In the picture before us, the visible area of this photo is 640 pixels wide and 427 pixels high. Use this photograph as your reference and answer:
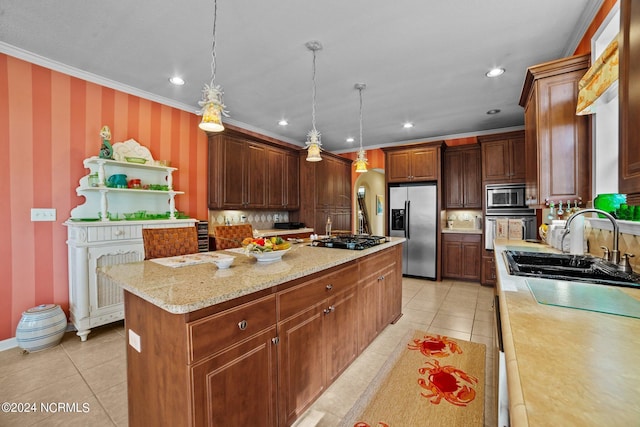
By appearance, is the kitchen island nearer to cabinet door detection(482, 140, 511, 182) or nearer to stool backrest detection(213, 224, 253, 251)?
stool backrest detection(213, 224, 253, 251)

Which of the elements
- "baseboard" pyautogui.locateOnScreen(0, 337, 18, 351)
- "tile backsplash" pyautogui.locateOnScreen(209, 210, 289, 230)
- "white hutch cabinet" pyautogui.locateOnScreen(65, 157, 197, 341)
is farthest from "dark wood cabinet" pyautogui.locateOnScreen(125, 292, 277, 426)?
"tile backsplash" pyautogui.locateOnScreen(209, 210, 289, 230)

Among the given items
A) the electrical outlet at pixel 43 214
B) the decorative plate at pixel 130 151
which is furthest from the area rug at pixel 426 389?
the decorative plate at pixel 130 151

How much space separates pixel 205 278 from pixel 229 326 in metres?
0.33

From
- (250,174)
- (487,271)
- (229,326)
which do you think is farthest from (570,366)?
(487,271)

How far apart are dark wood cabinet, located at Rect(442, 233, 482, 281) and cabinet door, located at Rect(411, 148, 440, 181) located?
115 centimetres

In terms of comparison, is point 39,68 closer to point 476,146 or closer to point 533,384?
point 533,384

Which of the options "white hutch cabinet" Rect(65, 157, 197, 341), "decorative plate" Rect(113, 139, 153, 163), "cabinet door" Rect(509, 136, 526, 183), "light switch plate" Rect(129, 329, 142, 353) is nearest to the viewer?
"light switch plate" Rect(129, 329, 142, 353)

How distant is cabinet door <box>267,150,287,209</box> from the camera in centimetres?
491

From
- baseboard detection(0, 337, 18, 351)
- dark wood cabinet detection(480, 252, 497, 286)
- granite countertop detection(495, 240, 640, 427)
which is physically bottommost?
baseboard detection(0, 337, 18, 351)

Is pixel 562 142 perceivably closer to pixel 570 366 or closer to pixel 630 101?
pixel 630 101

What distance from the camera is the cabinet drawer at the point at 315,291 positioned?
1453mm

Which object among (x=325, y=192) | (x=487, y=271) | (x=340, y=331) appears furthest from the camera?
(x=325, y=192)

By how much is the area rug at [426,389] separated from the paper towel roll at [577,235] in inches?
45.8

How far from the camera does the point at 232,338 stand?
1.18m
